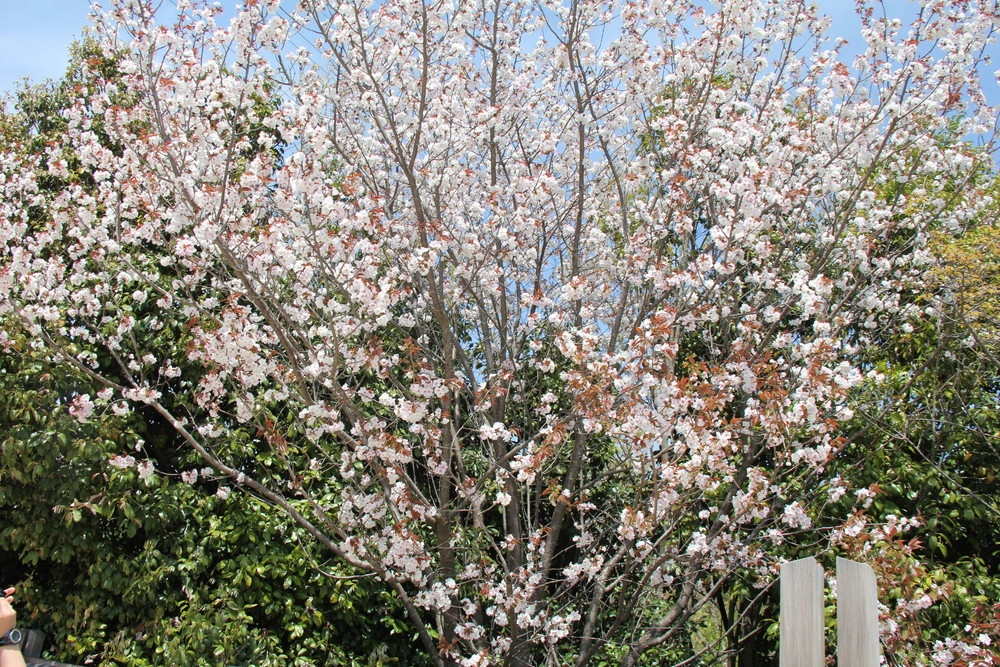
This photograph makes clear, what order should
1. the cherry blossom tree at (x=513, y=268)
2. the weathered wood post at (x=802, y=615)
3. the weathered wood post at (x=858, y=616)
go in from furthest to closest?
the cherry blossom tree at (x=513, y=268)
the weathered wood post at (x=802, y=615)
the weathered wood post at (x=858, y=616)

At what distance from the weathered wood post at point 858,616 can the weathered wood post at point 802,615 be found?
56 mm

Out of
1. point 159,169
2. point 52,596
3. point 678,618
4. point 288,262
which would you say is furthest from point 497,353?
point 52,596

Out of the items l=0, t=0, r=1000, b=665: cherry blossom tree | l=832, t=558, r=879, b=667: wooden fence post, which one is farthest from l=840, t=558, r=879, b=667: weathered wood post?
l=0, t=0, r=1000, b=665: cherry blossom tree

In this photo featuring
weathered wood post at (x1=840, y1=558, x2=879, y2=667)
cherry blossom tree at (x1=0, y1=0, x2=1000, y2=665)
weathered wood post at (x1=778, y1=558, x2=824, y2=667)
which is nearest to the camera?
weathered wood post at (x1=840, y1=558, x2=879, y2=667)

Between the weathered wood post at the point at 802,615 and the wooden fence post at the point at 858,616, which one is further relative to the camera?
the weathered wood post at the point at 802,615

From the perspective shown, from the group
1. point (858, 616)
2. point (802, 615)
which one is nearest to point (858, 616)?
point (858, 616)

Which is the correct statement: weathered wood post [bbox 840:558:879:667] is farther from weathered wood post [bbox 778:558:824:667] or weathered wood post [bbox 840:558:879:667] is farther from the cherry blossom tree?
the cherry blossom tree

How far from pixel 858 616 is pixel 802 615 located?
14 centimetres

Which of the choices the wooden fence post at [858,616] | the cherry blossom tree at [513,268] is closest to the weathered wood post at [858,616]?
the wooden fence post at [858,616]

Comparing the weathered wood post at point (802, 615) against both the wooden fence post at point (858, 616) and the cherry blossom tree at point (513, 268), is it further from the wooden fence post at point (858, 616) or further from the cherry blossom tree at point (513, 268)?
the cherry blossom tree at point (513, 268)

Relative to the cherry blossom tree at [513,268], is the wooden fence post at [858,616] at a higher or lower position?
lower

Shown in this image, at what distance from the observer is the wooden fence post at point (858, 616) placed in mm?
1651

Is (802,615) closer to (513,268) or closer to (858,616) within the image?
(858,616)

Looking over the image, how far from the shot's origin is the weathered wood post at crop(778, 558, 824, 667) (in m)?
1.76
